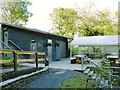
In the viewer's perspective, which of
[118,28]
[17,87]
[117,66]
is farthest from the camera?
[118,28]

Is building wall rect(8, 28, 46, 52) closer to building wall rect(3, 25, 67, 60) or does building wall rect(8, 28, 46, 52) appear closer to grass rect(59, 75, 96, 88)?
building wall rect(3, 25, 67, 60)

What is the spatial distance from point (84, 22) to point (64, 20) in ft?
8.53

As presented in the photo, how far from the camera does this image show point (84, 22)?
23.3 m

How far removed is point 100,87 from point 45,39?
872 cm

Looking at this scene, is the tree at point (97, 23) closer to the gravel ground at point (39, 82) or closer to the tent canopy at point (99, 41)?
the tent canopy at point (99, 41)

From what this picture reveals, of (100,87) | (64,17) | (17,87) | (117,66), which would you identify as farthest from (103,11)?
(17,87)

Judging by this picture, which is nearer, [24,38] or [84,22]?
[24,38]

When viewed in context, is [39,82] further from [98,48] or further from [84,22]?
[84,22]

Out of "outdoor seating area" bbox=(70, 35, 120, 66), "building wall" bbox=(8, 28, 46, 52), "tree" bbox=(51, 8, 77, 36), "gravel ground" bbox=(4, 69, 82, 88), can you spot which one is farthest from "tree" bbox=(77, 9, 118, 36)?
"gravel ground" bbox=(4, 69, 82, 88)

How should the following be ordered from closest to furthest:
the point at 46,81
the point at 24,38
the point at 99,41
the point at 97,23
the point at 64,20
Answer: the point at 46,81 < the point at 24,38 < the point at 99,41 < the point at 97,23 < the point at 64,20

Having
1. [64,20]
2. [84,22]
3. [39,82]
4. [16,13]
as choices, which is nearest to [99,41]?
[39,82]

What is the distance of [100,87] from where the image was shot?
5.71 metres

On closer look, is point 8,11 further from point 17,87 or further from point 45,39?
point 17,87

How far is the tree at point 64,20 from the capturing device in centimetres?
2312
